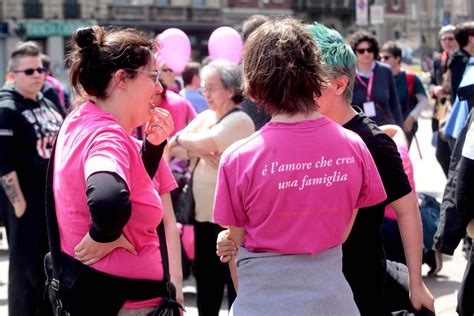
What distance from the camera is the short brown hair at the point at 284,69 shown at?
283cm

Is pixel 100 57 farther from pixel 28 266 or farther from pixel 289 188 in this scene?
pixel 28 266

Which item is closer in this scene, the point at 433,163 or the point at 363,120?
the point at 363,120

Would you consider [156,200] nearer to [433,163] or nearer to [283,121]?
[283,121]

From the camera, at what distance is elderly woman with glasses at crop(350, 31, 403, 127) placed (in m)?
7.50

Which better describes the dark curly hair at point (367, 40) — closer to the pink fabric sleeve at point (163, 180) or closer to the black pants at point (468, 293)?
the black pants at point (468, 293)

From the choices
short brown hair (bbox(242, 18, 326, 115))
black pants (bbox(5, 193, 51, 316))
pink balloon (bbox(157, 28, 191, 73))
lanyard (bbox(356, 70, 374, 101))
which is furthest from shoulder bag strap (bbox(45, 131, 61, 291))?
pink balloon (bbox(157, 28, 191, 73))

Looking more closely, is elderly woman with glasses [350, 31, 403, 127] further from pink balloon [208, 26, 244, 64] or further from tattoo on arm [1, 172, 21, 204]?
tattoo on arm [1, 172, 21, 204]

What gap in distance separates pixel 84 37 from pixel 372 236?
1334 mm

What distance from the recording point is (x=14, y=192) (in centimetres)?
550

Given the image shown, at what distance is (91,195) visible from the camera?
2793 mm

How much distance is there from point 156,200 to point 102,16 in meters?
46.0

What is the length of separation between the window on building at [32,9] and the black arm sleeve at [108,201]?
44.5 m

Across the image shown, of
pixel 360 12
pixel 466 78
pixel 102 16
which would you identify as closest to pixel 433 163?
pixel 360 12

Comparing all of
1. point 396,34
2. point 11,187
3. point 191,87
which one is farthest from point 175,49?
point 396,34
